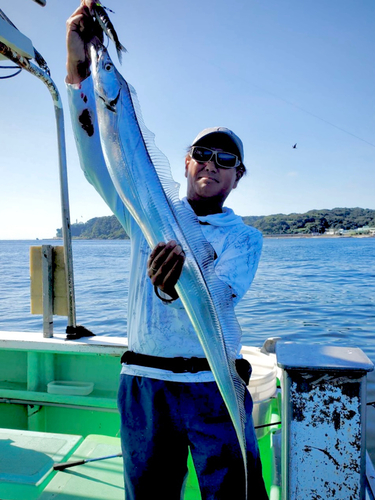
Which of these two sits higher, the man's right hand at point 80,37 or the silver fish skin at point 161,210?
the man's right hand at point 80,37

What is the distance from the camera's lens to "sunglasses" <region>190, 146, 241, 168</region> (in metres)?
2.41

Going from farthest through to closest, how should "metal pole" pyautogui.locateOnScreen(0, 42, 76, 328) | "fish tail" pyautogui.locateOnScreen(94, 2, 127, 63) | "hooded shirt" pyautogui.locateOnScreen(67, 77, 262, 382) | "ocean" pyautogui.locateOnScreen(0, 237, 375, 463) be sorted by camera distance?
"ocean" pyautogui.locateOnScreen(0, 237, 375, 463)
"metal pole" pyautogui.locateOnScreen(0, 42, 76, 328)
"hooded shirt" pyautogui.locateOnScreen(67, 77, 262, 382)
"fish tail" pyautogui.locateOnScreen(94, 2, 127, 63)

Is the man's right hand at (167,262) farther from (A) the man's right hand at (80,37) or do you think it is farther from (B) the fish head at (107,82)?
(A) the man's right hand at (80,37)

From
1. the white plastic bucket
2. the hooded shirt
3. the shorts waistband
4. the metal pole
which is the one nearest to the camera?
the hooded shirt

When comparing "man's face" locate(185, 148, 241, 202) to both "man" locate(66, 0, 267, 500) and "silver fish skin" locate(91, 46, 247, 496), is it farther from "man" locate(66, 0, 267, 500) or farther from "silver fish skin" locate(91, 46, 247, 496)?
"silver fish skin" locate(91, 46, 247, 496)

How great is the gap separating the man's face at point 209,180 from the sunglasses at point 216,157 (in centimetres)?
2

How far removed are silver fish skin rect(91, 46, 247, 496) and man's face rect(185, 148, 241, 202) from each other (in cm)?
77

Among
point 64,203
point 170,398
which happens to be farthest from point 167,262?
point 64,203

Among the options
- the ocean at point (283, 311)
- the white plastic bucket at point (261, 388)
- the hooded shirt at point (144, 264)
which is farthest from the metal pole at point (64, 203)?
the ocean at point (283, 311)

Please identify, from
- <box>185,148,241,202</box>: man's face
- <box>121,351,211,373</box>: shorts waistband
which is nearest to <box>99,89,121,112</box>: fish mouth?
→ <box>185,148,241,202</box>: man's face

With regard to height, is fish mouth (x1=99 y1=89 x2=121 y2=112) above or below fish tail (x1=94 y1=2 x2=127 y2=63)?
below

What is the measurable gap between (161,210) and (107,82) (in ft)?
1.67

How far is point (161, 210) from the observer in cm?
161

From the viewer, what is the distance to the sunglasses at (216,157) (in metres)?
2.41
